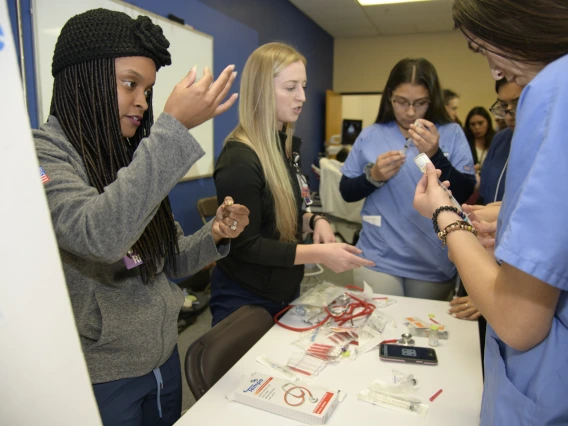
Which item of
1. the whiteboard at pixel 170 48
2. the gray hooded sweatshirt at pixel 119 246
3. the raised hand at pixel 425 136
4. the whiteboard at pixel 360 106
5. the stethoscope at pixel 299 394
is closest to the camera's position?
the gray hooded sweatshirt at pixel 119 246

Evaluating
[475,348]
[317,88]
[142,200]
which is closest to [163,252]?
[142,200]

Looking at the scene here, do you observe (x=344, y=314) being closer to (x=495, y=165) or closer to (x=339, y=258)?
(x=339, y=258)

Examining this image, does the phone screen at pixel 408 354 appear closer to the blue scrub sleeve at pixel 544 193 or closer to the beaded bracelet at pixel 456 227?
the beaded bracelet at pixel 456 227

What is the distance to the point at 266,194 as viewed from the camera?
1479 mm

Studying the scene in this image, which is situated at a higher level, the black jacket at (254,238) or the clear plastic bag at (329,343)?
the black jacket at (254,238)

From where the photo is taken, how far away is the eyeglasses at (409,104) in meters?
1.89

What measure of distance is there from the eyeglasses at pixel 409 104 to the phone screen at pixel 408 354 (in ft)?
3.57

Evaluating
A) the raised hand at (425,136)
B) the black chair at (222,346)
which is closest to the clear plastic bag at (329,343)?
the black chair at (222,346)

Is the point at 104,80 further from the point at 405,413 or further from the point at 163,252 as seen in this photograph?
the point at 405,413

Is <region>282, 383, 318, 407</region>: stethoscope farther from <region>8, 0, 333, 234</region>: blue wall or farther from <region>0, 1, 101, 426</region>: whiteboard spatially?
<region>8, 0, 333, 234</region>: blue wall

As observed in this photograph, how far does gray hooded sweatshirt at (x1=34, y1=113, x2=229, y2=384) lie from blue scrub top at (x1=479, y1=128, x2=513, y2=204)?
55.4 inches

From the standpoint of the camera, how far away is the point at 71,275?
0.88 m

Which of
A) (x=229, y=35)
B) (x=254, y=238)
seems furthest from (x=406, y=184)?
(x=229, y=35)

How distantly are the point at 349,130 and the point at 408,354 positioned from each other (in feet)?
20.5
